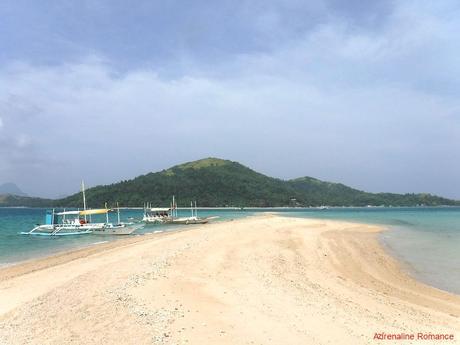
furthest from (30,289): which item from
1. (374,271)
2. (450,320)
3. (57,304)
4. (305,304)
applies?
(374,271)

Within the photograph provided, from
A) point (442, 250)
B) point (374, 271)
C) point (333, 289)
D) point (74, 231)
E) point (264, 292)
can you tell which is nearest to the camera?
point (264, 292)

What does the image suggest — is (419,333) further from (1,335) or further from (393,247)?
(393,247)

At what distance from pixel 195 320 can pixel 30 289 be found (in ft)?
29.4

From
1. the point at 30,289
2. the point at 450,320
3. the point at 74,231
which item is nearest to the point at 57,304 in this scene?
the point at 30,289

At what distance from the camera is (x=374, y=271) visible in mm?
22781

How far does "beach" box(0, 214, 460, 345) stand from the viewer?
10.5 m

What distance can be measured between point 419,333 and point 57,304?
1080 cm

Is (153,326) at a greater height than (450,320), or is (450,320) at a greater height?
(153,326)

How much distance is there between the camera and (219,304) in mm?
13016

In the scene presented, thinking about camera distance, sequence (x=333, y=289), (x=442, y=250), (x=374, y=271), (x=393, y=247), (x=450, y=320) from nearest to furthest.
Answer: (x=450, y=320)
(x=333, y=289)
(x=374, y=271)
(x=442, y=250)
(x=393, y=247)

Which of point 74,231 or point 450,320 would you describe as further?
point 74,231

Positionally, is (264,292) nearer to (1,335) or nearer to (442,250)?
(1,335)

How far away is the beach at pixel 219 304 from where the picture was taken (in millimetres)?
10469

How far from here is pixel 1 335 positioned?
10703 millimetres
